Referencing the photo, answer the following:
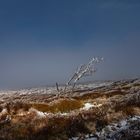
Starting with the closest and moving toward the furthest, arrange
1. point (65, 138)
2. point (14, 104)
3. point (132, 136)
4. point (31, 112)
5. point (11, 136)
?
1. point (132, 136)
2. point (65, 138)
3. point (11, 136)
4. point (31, 112)
5. point (14, 104)

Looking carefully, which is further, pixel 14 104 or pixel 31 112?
pixel 14 104

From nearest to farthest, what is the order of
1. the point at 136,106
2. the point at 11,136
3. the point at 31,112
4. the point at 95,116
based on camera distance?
the point at 11,136 < the point at 95,116 < the point at 136,106 < the point at 31,112

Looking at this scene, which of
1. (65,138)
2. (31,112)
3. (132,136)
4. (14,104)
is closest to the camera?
(132,136)

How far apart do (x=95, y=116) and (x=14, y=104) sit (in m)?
12.9

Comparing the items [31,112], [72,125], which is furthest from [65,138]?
[31,112]

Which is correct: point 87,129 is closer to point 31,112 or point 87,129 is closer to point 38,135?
point 38,135

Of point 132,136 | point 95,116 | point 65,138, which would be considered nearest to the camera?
point 132,136

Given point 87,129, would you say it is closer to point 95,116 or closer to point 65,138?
point 65,138

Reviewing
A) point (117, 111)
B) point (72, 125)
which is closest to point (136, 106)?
point (117, 111)

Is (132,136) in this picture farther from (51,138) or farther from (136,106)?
(136,106)

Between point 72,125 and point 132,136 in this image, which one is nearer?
point 132,136

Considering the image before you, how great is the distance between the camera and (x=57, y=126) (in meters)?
20.5

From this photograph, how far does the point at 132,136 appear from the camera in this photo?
638 inches

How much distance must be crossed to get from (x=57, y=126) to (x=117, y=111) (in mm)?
3854
